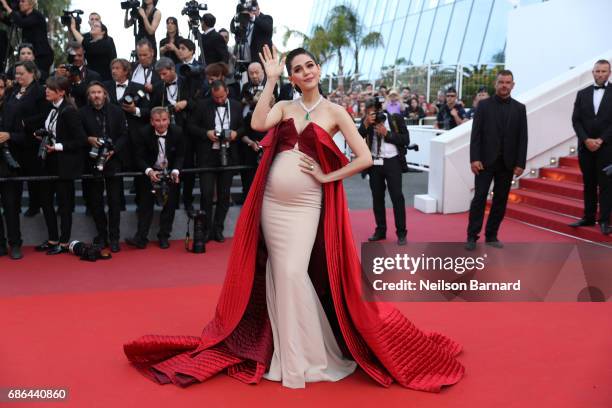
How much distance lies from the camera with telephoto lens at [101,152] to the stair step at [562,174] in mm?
6241

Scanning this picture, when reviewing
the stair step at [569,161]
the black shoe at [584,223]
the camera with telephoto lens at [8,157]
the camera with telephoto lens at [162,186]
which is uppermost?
the camera with telephoto lens at [8,157]

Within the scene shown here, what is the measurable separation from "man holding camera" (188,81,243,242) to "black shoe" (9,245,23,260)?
204 cm

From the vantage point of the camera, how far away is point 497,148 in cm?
745

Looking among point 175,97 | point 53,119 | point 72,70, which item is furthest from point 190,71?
point 53,119

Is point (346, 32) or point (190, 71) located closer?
point (190, 71)

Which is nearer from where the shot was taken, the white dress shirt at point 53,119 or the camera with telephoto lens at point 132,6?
the white dress shirt at point 53,119

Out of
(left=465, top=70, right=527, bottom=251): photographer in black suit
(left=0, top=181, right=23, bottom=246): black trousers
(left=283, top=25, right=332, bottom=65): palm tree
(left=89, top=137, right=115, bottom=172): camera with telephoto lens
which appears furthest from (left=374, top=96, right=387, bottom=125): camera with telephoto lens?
(left=283, top=25, right=332, bottom=65): palm tree

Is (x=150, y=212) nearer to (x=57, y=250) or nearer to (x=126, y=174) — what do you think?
(x=126, y=174)

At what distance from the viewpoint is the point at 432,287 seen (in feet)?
19.4

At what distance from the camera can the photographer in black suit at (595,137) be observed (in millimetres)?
7988

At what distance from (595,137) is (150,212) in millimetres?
5289

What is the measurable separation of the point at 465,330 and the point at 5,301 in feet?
12.2

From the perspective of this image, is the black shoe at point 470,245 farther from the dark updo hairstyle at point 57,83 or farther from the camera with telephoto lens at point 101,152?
the dark updo hairstyle at point 57,83

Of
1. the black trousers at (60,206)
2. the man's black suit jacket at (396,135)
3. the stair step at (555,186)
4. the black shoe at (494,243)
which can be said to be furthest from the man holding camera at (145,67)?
the stair step at (555,186)
